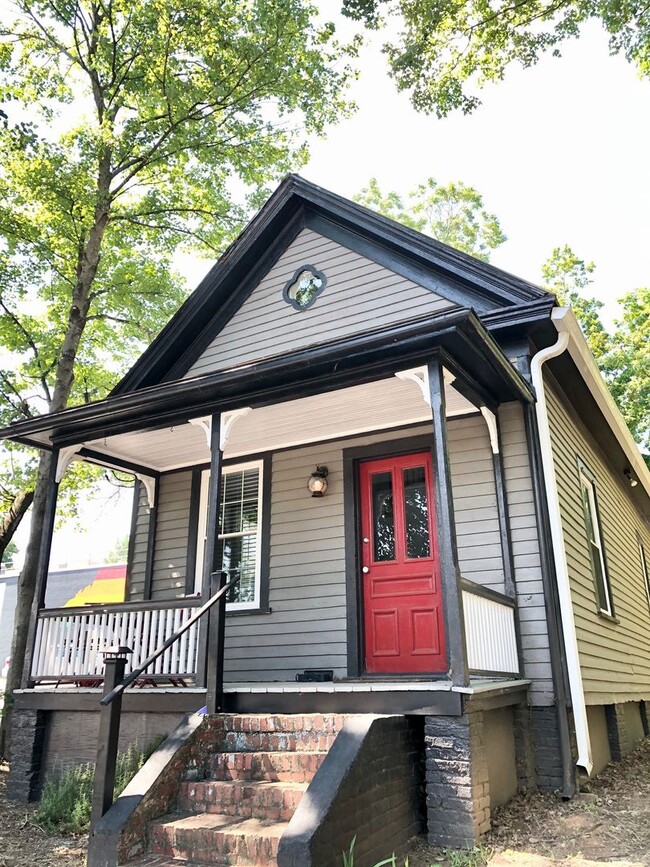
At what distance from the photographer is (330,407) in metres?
6.46

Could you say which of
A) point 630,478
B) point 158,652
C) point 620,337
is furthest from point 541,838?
point 620,337

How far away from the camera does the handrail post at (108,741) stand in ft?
13.1

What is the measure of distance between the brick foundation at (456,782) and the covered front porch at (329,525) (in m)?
0.14

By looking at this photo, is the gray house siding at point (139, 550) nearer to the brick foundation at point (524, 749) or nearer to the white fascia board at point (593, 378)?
the brick foundation at point (524, 749)

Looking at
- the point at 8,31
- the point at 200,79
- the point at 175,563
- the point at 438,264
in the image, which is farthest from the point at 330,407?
the point at 8,31

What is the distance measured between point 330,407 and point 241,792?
342 centimetres

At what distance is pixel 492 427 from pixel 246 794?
358 cm

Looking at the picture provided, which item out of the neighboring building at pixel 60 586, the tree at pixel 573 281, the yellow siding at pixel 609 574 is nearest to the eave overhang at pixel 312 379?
the yellow siding at pixel 609 574

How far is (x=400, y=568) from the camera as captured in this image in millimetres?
6633

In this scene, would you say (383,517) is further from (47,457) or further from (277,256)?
(47,457)

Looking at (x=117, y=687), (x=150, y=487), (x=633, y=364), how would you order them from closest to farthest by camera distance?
(x=117, y=687) < (x=150, y=487) < (x=633, y=364)

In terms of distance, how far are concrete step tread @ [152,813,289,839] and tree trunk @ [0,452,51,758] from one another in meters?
4.71

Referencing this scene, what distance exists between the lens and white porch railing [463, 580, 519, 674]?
4.66 m

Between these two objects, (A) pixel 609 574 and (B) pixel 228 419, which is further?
Answer: (A) pixel 609 574
